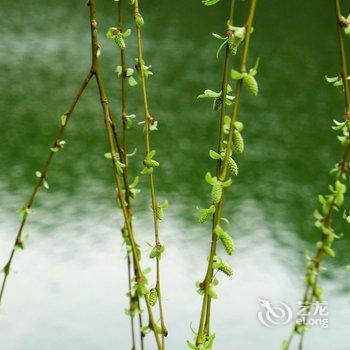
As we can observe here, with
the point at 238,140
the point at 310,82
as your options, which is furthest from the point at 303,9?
the point at 238,140

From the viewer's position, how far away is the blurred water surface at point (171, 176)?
135 cm

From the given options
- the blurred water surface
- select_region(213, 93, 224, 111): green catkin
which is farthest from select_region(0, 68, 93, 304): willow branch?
the blurred water surface

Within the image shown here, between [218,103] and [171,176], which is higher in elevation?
[171,176]

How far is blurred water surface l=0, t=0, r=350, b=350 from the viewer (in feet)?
4.43

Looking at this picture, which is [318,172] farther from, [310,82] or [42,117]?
[42,117]

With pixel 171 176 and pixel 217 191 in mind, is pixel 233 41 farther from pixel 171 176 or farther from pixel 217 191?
pixel 171 176

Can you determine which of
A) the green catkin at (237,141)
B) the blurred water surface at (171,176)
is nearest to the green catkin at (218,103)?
the green catkin at (237,141)

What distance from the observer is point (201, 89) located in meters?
2.38

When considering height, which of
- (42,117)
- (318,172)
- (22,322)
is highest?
(42,117)

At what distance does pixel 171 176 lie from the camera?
72.0 inches

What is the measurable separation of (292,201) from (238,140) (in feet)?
4.80

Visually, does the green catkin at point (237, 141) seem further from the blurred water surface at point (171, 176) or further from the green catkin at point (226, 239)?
the blurred water surface at point (171, 176)

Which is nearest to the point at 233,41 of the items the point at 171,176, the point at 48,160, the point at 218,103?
the point at 218,103

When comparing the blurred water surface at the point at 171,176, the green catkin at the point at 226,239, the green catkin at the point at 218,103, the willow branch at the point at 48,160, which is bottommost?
the green catkin at the point at 226,239
